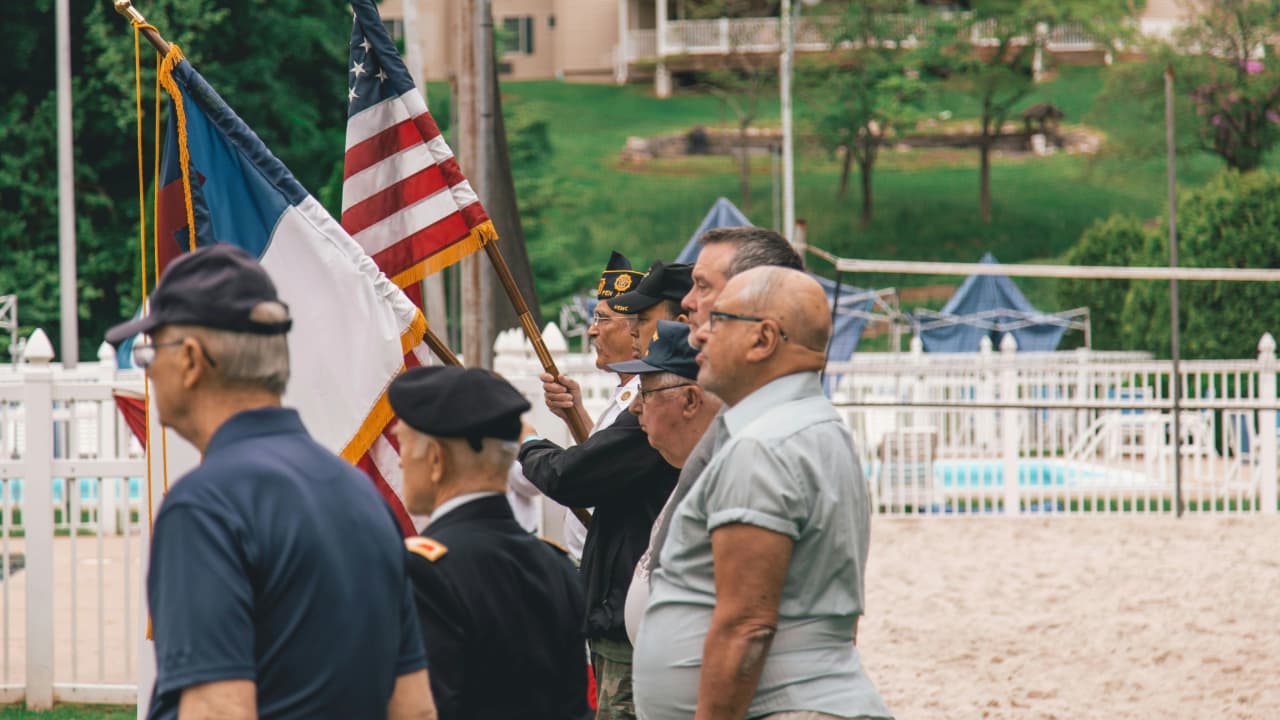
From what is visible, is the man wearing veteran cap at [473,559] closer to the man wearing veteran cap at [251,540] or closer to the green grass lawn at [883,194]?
the man wearing veteran cap at [251,540]

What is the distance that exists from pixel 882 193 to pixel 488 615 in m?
46.7

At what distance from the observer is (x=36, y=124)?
33656 millimetres

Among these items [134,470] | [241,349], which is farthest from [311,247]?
[134,470]

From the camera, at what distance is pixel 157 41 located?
4188 millimetres

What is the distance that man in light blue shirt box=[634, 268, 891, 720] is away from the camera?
2787 mm

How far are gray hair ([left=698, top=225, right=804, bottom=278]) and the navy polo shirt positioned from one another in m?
1.53

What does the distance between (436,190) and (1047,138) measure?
171 feet

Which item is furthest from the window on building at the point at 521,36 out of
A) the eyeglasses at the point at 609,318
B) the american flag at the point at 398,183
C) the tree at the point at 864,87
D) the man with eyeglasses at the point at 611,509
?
the man with eyeglasses at the point at 611,509

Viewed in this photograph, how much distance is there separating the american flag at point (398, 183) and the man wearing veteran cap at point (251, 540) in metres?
2.61

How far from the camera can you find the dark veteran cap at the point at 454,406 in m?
2.64

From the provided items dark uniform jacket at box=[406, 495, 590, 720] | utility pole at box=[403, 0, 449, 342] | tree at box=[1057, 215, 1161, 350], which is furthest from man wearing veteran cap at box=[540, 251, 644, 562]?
tree at box=[1057, 215, 1161, 350]

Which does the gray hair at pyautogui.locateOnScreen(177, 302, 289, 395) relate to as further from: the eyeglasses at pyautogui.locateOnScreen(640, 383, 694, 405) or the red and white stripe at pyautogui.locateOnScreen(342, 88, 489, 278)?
the red and white stripe at pyautogui.locateOnScreen(342, 88, 489, 278)

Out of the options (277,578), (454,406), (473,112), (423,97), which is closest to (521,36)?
(423,97)

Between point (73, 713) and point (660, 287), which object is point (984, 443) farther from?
point (660, 287)
